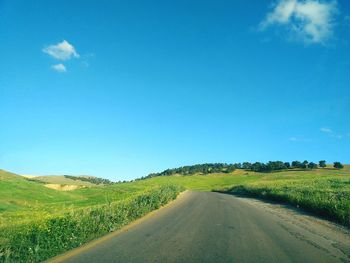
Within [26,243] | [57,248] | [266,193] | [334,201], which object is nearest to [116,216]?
[57,248]

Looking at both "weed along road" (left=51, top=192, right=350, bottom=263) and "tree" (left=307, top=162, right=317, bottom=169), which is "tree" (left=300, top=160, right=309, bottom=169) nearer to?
"tree" (left=307, top=162, right=317, bottom=169)

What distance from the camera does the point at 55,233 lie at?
11.5 metres

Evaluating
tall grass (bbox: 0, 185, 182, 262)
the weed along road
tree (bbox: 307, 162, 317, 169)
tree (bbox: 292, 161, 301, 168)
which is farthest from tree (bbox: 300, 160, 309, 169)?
tall grass (bbox: 0, 185, 182, 262)

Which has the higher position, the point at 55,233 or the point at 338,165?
the point at 338,165

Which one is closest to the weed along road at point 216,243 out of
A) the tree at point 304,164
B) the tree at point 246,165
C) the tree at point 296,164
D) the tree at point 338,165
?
the tree at point 338,165

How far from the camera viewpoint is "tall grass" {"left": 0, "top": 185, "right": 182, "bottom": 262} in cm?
984

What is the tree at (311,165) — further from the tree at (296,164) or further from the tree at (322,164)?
the tree at (296,164)

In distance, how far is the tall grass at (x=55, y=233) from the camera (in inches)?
387

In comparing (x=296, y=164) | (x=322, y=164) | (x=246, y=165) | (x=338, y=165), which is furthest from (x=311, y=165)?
(x=246, y=165)

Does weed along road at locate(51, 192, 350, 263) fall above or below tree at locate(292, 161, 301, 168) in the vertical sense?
below

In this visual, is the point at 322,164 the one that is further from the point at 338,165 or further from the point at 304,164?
the point at 338,165

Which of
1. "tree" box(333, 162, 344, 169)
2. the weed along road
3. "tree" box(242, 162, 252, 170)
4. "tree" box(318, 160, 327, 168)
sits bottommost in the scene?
the weed along road

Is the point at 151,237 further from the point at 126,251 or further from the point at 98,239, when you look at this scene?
the point at 126,251

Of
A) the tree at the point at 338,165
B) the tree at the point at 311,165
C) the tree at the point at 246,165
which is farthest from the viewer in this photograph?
the tree at the point at 246,165
